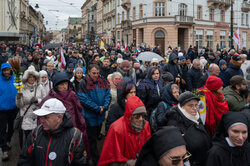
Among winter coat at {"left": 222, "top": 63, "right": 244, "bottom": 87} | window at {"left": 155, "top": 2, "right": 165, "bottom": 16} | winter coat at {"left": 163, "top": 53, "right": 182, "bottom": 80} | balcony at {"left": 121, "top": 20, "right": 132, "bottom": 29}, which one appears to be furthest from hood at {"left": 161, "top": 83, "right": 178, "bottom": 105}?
balcony at {"left": 121, "top": 20, "right": 132, "bottom": 29}

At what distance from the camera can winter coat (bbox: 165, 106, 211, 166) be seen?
330cm

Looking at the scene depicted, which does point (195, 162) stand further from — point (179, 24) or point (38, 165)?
point (179, 24)

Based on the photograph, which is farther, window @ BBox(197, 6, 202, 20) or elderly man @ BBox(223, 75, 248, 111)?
window @ BBox(197, 6, 202, 20)

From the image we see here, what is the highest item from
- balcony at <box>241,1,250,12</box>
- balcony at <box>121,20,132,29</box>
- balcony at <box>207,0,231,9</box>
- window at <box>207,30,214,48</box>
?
balcony at <box>241,1,250,12</box>

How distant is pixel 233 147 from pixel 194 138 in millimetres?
635

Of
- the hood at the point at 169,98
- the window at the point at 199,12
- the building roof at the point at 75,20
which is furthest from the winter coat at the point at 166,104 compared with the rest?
the building roof at the point at 75,20

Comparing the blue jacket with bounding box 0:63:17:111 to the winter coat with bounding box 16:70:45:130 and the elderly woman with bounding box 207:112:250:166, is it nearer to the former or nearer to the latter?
the winter coat with bounding box 16:70:45:130

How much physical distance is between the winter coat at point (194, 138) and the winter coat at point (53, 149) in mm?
1361

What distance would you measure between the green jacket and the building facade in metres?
A: 26.7

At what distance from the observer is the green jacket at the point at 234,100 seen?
4.40m

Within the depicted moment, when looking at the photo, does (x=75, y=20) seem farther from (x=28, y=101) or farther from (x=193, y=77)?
(x=28, y=101)

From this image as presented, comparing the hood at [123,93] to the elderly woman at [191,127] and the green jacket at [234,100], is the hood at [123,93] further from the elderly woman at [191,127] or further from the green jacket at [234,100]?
the green jacket at [234,100]

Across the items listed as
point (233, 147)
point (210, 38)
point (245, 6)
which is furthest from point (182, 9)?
point (233, 147)

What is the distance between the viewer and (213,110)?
4258 mm
